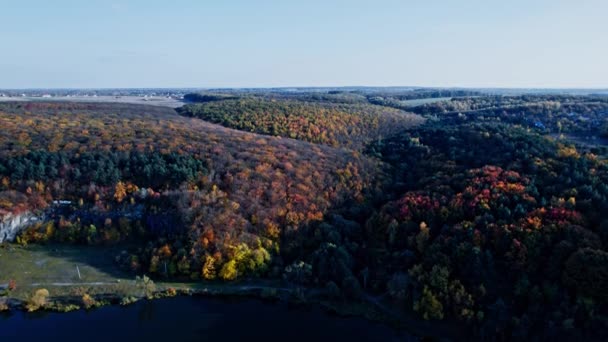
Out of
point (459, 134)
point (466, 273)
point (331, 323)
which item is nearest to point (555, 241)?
point (466, 273)

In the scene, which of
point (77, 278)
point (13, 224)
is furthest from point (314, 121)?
point (77, 278)

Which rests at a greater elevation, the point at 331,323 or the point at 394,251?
the point at 394,251

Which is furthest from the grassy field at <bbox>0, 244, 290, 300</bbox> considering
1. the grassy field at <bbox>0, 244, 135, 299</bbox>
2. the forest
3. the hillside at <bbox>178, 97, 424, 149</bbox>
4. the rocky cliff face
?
the hillside at <bbox>178, 97, 424, 149</bbox>

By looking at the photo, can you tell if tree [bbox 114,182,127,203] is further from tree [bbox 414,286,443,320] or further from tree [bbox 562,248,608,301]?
tree [bbox 562,248,608,301]

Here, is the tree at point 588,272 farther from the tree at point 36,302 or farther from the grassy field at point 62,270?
the tree at point 36,302

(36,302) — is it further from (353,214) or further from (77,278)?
(353,214)

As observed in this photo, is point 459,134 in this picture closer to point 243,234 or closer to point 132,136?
point 243,234
